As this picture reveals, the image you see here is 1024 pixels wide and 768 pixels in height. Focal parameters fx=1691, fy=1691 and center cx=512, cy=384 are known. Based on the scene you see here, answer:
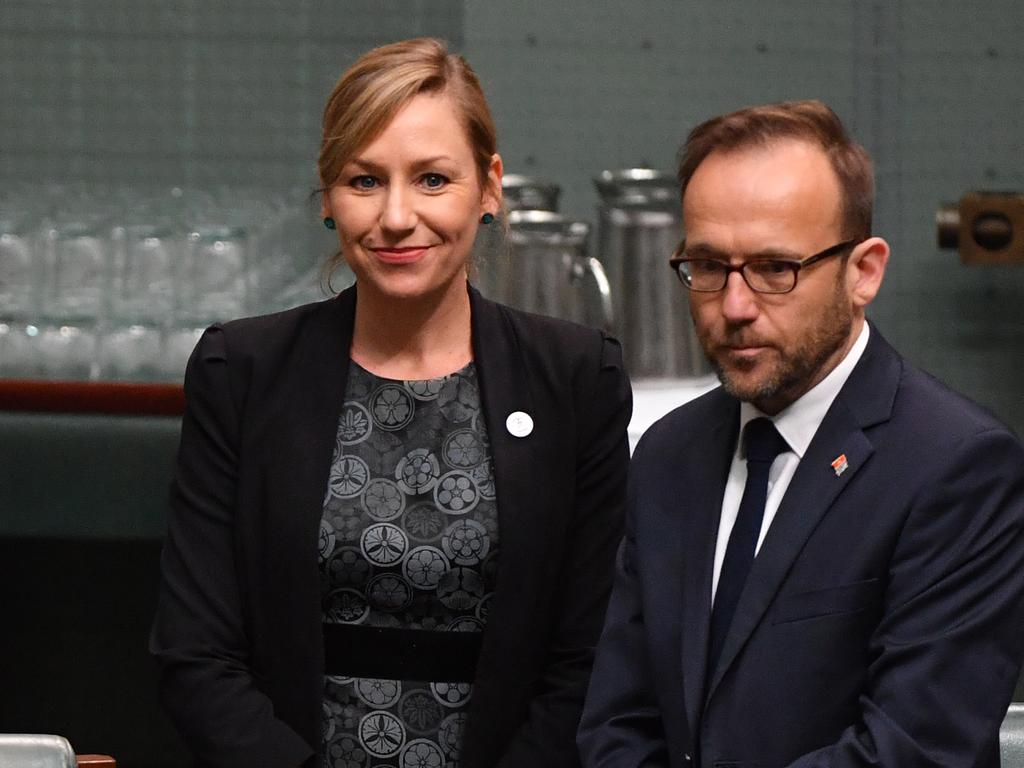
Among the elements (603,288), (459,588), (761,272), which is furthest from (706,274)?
(603,288)

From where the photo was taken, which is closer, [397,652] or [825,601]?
[825,601]

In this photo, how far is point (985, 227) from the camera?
353cm

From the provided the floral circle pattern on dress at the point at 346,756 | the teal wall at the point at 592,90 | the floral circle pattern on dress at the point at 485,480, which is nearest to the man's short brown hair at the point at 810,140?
the floral circle pattern on dress at the point at 485,480

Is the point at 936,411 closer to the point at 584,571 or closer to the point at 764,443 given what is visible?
the point at 764,443

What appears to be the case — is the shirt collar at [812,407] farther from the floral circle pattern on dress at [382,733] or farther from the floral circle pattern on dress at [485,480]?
the floral circle pattern on dress at [382,733]

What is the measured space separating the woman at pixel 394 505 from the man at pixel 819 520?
10.9 inches

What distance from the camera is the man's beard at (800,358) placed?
1.29 m

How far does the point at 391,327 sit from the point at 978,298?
2.43 metres

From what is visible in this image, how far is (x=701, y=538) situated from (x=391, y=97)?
0.52 m

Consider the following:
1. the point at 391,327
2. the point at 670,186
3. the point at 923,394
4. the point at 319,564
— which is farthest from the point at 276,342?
the point at 670,186

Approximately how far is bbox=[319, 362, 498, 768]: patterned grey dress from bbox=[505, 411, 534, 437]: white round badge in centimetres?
4

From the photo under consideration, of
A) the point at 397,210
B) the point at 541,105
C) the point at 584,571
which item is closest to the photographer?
the point at 397,210

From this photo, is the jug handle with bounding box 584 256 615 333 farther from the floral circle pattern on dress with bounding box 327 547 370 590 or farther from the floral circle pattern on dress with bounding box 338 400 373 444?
the floral circle pattern on dress with bounding box 327 547 370 590

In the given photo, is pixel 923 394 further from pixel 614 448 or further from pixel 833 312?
pixel 614 448
